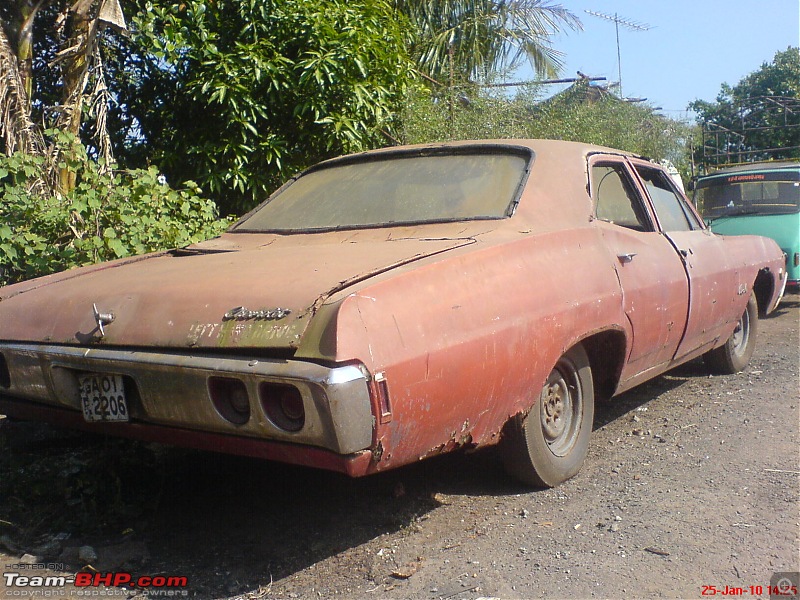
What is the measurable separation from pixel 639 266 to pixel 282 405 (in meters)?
2.02

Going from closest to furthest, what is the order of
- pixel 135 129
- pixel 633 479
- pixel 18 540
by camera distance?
pixel 18 540, pixel 633 479, pixel 135 129

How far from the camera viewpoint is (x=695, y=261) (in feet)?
13.9

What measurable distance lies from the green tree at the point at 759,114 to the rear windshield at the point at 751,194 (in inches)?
343

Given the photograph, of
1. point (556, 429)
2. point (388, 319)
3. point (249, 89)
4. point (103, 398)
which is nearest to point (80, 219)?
point (249, 89)

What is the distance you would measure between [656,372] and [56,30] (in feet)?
20.0

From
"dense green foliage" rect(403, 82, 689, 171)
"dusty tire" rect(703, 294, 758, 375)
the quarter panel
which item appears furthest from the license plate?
"dense green foliage" rect(403, 82, 689, 171)

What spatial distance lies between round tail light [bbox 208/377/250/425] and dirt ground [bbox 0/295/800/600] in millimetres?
577

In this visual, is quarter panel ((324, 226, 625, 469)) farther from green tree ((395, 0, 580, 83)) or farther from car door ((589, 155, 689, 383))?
green tree ((395, 0, 580, 83))

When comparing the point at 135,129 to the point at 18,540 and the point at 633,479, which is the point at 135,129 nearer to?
the point at 18,540

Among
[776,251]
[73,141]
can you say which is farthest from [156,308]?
[776,251]

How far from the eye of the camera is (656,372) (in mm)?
4027

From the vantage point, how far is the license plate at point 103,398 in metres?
2.63

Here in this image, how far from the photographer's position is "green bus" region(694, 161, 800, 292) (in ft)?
29.4

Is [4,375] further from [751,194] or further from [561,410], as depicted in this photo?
[751,194]
